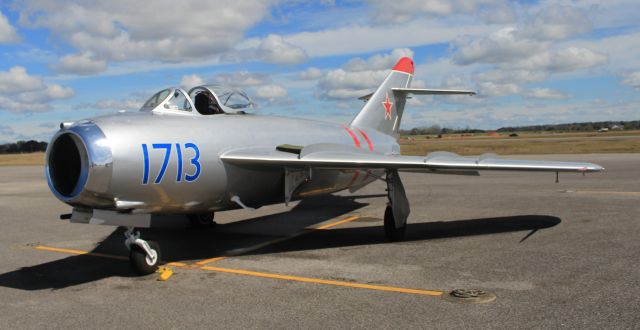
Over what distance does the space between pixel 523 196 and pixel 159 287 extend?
12160mm

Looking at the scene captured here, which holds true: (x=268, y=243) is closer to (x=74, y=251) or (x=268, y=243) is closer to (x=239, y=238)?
(x=239, y=238)

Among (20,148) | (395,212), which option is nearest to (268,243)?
(395,212)

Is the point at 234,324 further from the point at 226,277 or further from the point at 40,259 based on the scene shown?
the point at 40,259

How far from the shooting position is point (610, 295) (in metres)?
5.95

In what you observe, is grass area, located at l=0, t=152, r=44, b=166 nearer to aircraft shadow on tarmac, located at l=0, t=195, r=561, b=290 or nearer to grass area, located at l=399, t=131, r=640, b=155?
grass area, located at l=399, t=131, r=640, b=155

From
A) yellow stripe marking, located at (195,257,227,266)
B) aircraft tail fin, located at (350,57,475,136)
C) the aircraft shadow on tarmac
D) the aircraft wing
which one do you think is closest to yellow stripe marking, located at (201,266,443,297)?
yellow stripe marking, located at (195,257,227,266)

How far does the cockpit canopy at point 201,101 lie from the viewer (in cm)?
822

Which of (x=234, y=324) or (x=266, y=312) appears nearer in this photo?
(x=234, y=324)

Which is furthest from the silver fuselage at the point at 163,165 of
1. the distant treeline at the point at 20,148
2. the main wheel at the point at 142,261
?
the distant treeline at the point at 20,148

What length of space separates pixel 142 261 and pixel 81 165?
169cm

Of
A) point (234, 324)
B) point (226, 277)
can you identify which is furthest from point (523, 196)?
point (234, 324)

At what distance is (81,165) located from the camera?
6.59 m

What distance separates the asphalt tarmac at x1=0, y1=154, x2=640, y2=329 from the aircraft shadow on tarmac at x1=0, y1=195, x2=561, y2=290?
37 mm

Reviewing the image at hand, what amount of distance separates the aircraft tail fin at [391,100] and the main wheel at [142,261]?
7208 millimetres
